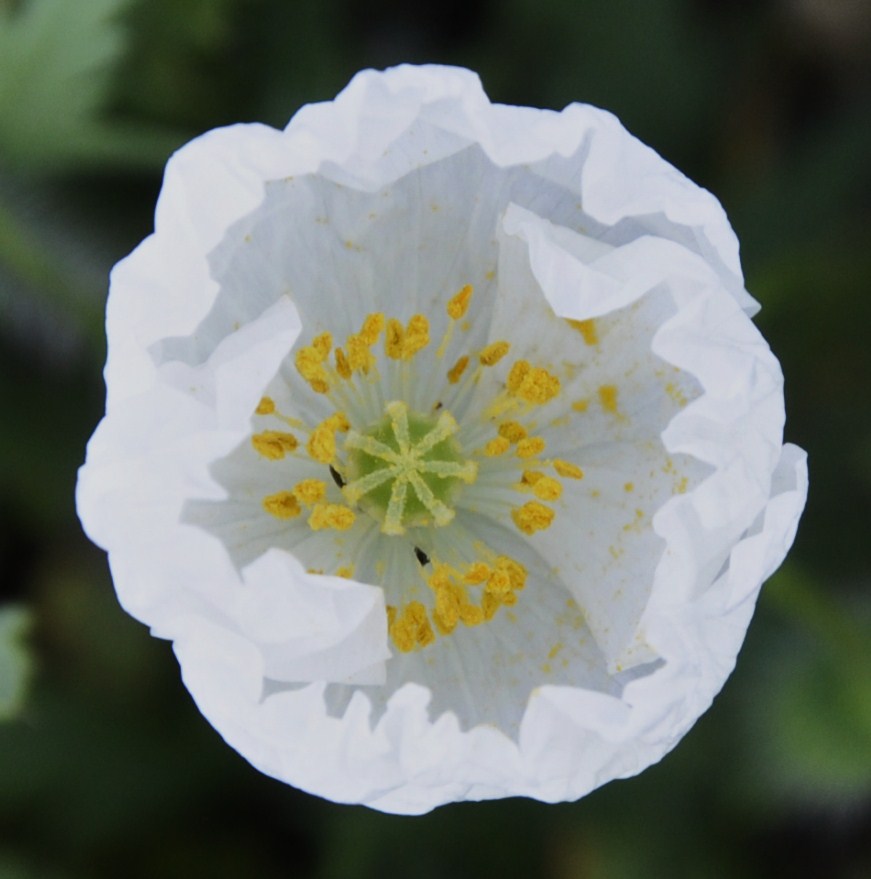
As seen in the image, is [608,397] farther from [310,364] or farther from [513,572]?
[310,364]

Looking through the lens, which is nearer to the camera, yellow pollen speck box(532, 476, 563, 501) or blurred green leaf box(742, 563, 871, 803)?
yellow pollen speck box(532, 476, 563, 501)

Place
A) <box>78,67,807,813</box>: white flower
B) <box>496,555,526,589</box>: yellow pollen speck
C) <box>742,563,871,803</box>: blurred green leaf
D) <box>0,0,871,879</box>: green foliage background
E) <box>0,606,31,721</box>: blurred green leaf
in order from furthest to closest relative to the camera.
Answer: <box>0,0,871,879</box>: green foliage background < <box>742,563,871,803</box>: blurred green leaf < <box>496,555,526,589</box>: yellow pollen speck < <box>0,606,31,721</box>: blurred green leaf < <box>78,67,807,813</box>: white flower

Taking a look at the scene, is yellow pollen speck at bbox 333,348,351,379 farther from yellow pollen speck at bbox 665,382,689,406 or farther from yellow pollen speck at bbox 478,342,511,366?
yellow pollen speck at bbox 665,382,689,406

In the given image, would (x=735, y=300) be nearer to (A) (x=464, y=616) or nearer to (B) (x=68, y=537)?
(A) (x=464, y=616)

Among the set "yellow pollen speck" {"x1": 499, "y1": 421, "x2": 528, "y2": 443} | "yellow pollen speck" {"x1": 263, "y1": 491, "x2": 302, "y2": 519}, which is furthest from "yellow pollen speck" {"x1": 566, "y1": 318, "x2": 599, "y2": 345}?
"yellow pollen speck" {"x1": 263, "y1": 491, "x2": 302, "y2": 519}

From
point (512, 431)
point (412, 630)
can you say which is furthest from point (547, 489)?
point (412, 630)

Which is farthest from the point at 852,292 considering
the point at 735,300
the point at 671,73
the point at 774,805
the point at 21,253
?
the point at 21,253
